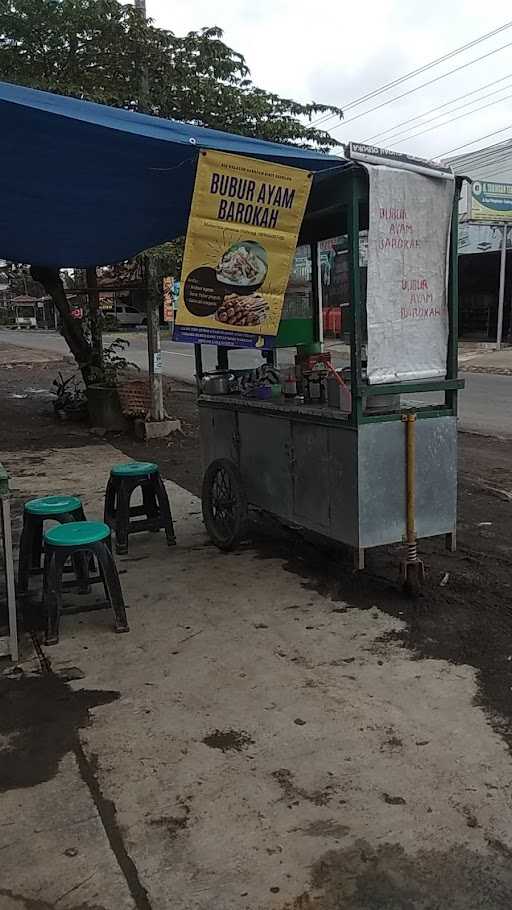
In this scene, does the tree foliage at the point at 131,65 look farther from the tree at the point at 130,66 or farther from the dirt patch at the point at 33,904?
the dirt patch at the point at 33,904

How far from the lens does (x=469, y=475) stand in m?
7.45

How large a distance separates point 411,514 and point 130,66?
799 centimetres

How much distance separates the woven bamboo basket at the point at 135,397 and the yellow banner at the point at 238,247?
6.16 meters

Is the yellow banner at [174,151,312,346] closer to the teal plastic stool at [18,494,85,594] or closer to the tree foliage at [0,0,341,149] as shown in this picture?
the teal plastic stool at [18,494,85,594]

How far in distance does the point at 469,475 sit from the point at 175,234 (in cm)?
389

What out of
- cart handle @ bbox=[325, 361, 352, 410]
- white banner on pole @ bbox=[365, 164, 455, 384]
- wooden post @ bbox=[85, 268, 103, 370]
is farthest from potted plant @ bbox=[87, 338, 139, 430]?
white banner on pole @ bbox=[365, 164, 455, 384]

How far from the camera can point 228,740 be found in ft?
9.51

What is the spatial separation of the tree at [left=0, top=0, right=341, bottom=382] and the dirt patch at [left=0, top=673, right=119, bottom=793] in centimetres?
758

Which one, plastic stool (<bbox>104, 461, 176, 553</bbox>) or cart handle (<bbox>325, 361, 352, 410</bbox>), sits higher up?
cart handle (<bbox>325, 361, 352, 410</bbox>)

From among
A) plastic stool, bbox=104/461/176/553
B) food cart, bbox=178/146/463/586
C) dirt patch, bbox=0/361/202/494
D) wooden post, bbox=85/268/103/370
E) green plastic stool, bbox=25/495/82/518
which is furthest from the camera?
wooden post, bbox=85/268/103/370

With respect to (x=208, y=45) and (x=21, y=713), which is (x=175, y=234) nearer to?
(x=21, y=713)

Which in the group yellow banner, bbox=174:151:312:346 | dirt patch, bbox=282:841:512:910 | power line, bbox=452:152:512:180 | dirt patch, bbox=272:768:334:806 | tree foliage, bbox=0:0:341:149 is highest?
power line, bbox=452:152:512:180

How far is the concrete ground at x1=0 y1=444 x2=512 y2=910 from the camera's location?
2172 millimetres

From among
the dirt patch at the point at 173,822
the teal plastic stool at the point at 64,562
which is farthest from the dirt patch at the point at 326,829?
the teal plastic stool at the point at 64,562
